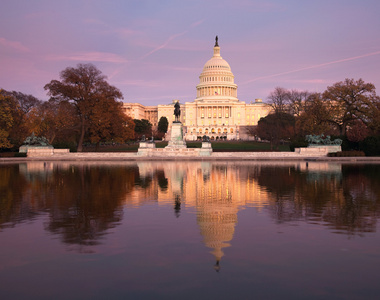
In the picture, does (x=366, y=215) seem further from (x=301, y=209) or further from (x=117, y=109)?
(x=117, y=109)

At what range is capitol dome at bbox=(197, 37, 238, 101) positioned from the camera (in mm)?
154125

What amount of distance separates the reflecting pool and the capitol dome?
143m

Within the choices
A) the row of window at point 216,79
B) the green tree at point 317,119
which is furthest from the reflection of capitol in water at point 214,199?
the row of window at point 216,79

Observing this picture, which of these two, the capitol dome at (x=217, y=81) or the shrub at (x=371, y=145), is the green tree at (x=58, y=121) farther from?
the capitol dome at (x=217, y=81)

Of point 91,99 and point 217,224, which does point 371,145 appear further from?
point 217,224

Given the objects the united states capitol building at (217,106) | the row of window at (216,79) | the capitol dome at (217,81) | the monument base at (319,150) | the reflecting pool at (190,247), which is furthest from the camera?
the row of window at (216,79)

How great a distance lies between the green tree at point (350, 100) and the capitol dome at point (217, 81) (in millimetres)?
103018

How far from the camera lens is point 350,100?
5100 cm

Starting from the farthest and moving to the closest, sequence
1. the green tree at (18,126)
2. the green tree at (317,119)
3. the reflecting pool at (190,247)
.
A: the green tree at (18,126) < the green tree at (317,119) < the reflecting pool at (190,247)

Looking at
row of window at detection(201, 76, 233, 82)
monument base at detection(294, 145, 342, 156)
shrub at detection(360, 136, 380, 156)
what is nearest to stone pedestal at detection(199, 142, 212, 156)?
monument base at detection(294, 145, 342, 156)

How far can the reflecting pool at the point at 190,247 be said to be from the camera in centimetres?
588

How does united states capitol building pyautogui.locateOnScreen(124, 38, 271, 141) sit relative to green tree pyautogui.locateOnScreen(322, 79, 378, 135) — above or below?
above

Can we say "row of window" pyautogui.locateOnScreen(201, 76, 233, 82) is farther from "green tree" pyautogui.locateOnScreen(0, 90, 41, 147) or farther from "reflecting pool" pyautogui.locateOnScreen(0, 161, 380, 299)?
"reflecting pool" pyautogui.locateOnScreen(0, 161, 380, 299)

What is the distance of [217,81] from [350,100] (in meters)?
106
